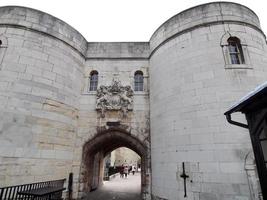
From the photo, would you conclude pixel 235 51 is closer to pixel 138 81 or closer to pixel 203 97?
pixel 203 97

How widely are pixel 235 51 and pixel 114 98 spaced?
217 inches

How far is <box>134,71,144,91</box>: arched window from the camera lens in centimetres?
916

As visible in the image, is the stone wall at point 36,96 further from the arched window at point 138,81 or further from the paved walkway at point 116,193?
the arched window at point 138,81

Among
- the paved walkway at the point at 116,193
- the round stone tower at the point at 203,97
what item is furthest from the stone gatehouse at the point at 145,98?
the paved walkway at the point at 116,193

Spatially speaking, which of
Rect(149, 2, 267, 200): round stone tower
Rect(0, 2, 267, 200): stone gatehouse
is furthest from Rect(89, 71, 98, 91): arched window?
Rect(149, 2, 267, 200): round stone tower

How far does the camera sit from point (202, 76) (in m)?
6.66

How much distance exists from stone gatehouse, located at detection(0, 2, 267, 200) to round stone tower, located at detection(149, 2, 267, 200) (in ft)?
0.11

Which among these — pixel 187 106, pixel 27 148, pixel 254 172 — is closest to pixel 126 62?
pixel 187 106

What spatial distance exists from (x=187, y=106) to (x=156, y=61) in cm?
304

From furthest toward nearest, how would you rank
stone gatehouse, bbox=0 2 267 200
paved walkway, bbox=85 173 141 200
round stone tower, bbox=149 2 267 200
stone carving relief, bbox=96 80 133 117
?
stone carving relief, bbox=96 80 133 117
paved walkway, bbox=85 173 141 200
stone gatehouse, bbox=0 2 267 200
round stone tower, bbox=149 2 267 200

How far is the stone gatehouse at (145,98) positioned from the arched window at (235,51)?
0.04 m

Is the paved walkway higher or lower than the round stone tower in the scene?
lower

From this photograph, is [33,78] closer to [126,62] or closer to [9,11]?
[9,11]

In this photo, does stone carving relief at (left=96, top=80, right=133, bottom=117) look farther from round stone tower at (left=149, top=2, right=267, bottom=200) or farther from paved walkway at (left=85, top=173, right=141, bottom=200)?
paved walkway at (left=85, top=173, right=141, bottom=200)
